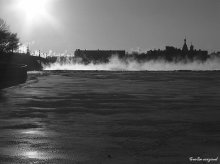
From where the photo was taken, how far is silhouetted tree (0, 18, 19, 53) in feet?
367

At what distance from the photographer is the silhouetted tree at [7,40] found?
112 m

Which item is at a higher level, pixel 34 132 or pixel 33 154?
pixel 33 154

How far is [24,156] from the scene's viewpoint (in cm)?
1047

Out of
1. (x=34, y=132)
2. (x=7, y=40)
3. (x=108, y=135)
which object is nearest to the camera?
(x=108, y=135)

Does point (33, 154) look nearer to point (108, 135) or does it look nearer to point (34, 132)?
point (108, 135)

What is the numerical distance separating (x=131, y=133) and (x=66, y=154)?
3.67 m

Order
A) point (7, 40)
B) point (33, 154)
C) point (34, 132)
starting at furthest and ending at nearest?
1. point (7, 40)
2. point (34, 132)
3. point (33, 154)

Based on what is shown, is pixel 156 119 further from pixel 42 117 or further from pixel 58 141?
pixel 58 141

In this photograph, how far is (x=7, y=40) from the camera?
11788 cm

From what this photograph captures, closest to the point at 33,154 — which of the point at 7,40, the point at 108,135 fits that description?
the point at 108,135

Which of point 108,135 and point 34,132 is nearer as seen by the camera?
point 108,135

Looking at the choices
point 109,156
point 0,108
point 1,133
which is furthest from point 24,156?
point 0,108

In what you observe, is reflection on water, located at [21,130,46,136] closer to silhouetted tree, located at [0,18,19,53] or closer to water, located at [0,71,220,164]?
water, located at [0,71,220,164]

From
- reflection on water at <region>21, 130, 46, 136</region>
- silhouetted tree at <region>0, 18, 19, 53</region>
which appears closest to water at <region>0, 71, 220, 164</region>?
reflection on water at <region>21, 130, 46, 136</region>
